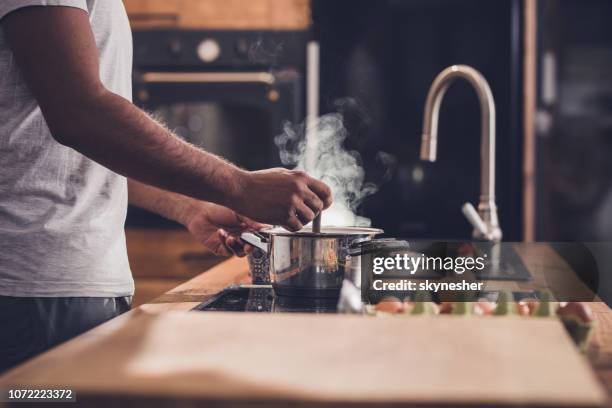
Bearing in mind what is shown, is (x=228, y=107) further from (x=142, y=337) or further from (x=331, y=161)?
(x=142, y=337)

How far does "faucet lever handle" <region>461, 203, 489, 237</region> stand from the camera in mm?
1703

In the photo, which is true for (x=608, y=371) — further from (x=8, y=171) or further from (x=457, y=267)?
(x=8, y=171)

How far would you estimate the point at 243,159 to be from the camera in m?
3.06

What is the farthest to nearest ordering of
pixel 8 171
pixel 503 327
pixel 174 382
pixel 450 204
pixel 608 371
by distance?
pixel 450 204 < pixel 8 171 < pixel 608 371 < pixel 503 327 < pixel 174 382

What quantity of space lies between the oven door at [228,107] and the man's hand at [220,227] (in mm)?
1574

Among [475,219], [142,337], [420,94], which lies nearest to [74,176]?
[142,337]

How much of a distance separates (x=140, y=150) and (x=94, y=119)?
0.24ft

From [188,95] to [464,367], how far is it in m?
2.62

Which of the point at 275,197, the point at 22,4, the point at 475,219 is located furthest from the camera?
the point at 475,219

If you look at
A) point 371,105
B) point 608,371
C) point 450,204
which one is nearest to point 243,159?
point 371,105

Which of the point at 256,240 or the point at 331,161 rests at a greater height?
the point at 331,161

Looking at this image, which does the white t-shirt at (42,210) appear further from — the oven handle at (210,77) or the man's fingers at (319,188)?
the oven handle at (210,77)

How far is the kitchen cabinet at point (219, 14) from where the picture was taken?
10.3 feet

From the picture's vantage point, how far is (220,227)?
1.46 m
